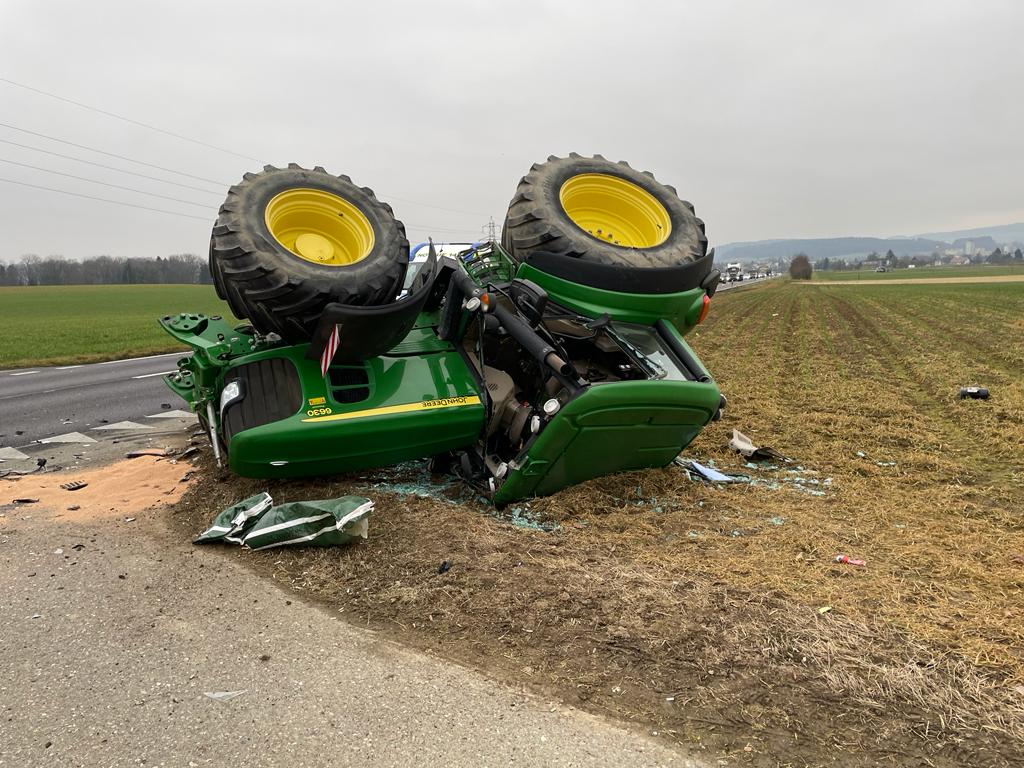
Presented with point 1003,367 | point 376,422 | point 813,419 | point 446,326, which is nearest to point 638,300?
point 446,326

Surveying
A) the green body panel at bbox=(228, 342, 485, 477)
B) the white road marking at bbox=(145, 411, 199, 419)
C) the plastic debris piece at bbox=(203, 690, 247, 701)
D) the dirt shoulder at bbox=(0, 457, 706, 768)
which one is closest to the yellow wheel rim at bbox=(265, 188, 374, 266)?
the green body panel at bbox=(228, 342, 485, 477)

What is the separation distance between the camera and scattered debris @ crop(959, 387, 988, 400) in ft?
29.1

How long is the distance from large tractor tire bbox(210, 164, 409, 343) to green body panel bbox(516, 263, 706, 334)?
3.30 feet

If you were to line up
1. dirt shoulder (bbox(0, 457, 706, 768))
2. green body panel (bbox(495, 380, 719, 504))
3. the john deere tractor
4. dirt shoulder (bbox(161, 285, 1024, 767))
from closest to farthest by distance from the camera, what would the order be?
dirt shoulder (bbox(0, 457, 706, 768)) < dirt shoulder (bbox(161, 285, 1024, 767)) < green body panel (bbox(495, 380, 719, 504)) < the john deere tractor

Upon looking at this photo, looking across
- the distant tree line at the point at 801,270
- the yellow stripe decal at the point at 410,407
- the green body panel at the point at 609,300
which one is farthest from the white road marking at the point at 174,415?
the distant tree line at the point at 801,270

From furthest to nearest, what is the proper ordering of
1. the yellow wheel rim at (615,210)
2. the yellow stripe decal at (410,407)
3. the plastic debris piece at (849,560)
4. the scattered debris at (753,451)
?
the scattered debris at (753,451) < the yellow wheel rim at (615,210) < the yellow stripe decal at (410,407) < the plastic debris piece at (849,560)

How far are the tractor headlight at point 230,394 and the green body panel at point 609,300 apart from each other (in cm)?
209

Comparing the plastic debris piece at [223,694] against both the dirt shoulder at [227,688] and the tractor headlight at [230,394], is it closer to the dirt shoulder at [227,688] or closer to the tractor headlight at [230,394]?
the dirt shoulder at [227,688]

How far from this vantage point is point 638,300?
5043mm

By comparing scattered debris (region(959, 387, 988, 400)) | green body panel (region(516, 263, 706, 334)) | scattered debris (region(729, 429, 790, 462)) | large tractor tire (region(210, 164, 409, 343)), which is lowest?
scattered debris (region(959, 387, 988, 400))

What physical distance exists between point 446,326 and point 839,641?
3.45 m

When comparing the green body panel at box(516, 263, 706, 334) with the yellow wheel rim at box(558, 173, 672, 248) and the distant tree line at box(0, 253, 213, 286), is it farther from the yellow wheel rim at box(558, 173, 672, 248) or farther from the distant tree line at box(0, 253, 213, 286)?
the distant tree line at box(0, 253, 213, 286)

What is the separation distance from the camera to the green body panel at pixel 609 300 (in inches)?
196

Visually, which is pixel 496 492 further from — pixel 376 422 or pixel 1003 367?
pixel 1003 367
